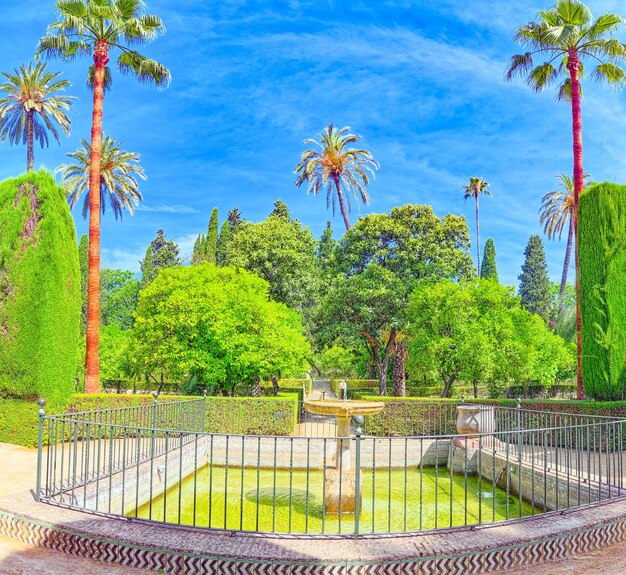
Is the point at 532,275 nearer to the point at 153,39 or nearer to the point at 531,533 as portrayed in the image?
the point at 153,39

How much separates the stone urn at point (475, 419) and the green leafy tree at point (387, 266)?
37.6 feet

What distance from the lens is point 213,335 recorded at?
19500 millimetres

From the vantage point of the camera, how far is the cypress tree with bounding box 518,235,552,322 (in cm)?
5797

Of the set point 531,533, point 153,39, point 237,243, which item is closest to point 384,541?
point 531,533

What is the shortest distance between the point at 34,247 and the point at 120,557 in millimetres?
10169

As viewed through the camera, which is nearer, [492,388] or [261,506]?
[261,506]

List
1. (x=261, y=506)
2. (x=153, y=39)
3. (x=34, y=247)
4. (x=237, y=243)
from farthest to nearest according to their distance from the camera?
(x=237, y=243), (x=153, y=39), (x=34, y=247), (x=261, y=506)

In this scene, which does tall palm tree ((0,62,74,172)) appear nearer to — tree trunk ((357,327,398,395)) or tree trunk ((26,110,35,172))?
tree trunk ((26,110,35,172))

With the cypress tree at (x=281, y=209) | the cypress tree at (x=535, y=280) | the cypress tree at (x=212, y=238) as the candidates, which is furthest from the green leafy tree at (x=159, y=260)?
the cypress tree at (x=535, y=280)

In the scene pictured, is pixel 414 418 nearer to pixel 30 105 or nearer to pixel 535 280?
pixel 30 105

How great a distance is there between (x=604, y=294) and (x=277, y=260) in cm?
1700

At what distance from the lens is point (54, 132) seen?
33781 mm

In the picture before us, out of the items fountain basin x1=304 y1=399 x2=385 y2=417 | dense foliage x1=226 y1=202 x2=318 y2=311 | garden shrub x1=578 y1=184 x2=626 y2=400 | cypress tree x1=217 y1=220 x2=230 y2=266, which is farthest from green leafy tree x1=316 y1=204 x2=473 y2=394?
cypress tree x1=217 y1=220 x2=230 y2=266

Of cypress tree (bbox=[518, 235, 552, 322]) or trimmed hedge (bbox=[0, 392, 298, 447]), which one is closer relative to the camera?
trimmed hedge (bbox=[0, 392, 298, 447])
